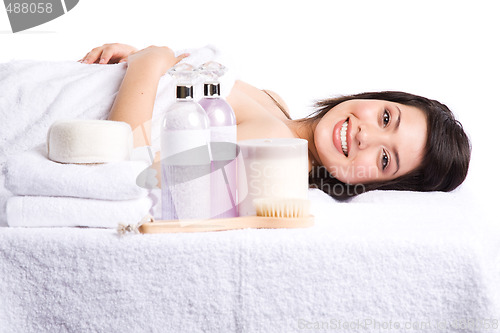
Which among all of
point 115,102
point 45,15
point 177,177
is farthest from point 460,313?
point 45,15

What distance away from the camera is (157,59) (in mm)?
1458

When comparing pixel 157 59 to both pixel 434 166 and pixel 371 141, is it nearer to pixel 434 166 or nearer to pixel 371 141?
pixel 371 141

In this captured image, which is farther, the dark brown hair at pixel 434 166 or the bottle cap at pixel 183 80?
the dark brown hair at pixel 434 166

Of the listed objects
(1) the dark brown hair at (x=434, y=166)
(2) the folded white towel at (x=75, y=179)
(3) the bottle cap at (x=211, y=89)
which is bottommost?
(1) the dark brown hair at (x=434, y=166)

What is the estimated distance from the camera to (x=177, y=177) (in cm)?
92

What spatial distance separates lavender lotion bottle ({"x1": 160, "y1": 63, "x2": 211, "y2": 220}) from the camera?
92cm

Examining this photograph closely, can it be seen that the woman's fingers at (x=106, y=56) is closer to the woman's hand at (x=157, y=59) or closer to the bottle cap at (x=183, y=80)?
the woman's hand at (x=157, y=59)

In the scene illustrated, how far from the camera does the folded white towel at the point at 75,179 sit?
3.00 ft

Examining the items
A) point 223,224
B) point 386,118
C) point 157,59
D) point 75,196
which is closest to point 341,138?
point 386,118

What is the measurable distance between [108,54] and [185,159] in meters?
0.97

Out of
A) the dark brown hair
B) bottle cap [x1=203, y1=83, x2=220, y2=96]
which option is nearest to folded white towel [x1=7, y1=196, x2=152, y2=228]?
bottle cap [x1=203, y1=83, x2=220, y2=96]

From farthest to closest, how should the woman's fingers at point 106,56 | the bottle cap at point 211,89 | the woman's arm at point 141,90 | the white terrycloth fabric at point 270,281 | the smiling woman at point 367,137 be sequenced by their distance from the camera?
1. the woman's fingers at point 106,56
2. the smiling woman at point 367,137
3. the woman's arm at point 141,90
4. the bottle cap at point 211,89
5. the white terrycloth fabric at point 270,281

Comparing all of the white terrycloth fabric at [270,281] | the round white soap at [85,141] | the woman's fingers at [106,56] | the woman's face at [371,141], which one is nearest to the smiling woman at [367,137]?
the woman's face at [371,141]

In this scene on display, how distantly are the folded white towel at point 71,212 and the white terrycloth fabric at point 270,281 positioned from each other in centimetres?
5
